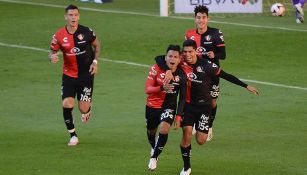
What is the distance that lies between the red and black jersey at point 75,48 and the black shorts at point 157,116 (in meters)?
2.53

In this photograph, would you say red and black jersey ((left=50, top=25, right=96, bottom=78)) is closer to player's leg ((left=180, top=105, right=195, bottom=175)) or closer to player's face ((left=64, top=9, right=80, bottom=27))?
player's face ((left=64, top=9, right=80, bottom=27))

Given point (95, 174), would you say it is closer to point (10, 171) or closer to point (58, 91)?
point (10, 171)

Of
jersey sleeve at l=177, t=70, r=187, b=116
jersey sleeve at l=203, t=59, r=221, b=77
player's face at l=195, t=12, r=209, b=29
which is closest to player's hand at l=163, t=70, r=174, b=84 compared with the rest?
jersey sleeve at l=177, t=70, r=187, b=116

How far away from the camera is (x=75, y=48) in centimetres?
1889

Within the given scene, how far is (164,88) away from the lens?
1576cm

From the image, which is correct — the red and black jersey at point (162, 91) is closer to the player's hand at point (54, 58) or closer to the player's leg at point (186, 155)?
the player's leg at point (186, 155)

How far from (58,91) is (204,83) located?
1003cm

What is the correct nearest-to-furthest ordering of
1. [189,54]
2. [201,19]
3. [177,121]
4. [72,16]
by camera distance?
[177,121] < [189,54] < [72,16] < [201,19]

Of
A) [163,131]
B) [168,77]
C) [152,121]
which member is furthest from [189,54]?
[152,121]

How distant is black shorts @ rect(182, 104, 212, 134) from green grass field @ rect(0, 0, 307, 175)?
0.69 m

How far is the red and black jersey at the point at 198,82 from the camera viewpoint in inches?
642

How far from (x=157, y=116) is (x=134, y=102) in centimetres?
747

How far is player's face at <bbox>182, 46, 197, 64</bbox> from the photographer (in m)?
15.9

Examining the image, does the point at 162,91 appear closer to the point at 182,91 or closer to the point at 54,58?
the point at 182,91
